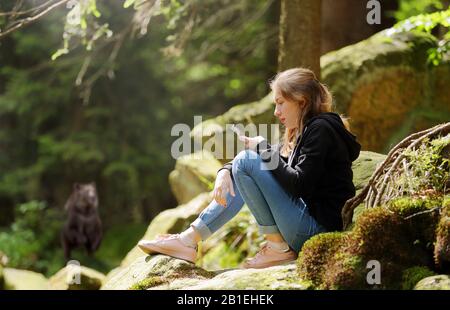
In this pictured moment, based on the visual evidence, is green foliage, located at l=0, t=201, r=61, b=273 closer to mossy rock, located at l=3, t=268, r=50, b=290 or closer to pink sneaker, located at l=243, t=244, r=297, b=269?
mossy rock, located at l=3, t=268, r=50, b=290

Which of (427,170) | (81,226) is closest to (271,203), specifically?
(427,170)

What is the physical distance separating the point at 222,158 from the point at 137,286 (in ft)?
12.5

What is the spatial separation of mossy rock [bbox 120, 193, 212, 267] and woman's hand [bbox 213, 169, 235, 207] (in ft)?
10.6

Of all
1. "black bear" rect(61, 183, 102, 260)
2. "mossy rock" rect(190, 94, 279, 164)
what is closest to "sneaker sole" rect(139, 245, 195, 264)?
"mossy rock" rect(190, 94, 279, 164)

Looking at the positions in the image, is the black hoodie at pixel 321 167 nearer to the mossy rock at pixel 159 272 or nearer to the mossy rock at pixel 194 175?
the mossy rock at pixel 159 272

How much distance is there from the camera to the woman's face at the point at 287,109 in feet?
14.7

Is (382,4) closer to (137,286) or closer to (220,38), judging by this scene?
(220,38)

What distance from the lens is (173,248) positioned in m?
4.61

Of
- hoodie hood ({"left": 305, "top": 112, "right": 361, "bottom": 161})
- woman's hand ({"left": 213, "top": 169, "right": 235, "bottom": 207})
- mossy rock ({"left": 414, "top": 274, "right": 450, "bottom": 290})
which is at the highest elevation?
hoodie hood ({"left": 305, "top": 112, "right": 361, "bottom": 161})

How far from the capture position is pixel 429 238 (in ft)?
12.4

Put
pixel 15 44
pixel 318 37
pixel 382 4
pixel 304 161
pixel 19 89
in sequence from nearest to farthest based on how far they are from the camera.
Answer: pixel 304 161 < pixel 318 37 < pixel 382 4 < pixel 19 89 < pixel 15 44

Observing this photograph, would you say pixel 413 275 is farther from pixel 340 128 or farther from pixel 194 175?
pixel 194 175

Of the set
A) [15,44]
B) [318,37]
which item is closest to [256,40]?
[318,37]

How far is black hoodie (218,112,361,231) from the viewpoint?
4188 mm
